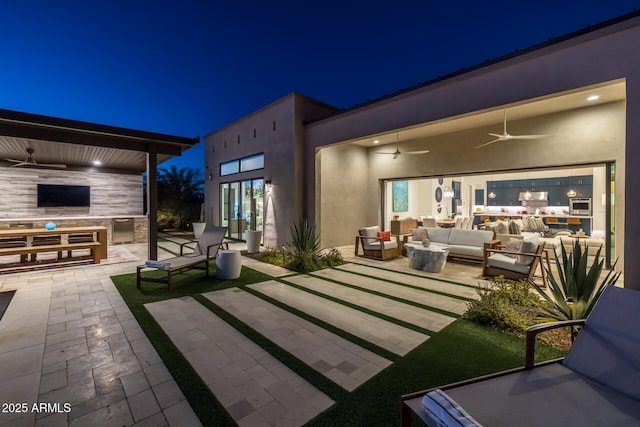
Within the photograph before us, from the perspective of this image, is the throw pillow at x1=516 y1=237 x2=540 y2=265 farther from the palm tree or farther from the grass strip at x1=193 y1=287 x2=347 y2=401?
the palm tree

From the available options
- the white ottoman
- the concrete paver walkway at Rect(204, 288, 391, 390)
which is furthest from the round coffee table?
the white ottoman

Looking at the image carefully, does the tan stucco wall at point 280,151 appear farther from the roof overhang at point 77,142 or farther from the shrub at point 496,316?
the shrub at point 496,316

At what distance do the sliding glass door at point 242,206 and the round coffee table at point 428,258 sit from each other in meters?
5.77

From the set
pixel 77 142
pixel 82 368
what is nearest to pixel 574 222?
pixel 82 368

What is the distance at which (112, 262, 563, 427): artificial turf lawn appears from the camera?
1.99m

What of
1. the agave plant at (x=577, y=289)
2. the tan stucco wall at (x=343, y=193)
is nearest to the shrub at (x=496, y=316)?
the agave plant at (x=577, y=289)

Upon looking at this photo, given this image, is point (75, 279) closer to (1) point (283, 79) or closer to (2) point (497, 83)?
(2) point (497, 83)

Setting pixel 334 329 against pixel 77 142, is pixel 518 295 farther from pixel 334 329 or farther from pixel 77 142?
pixel 77 142

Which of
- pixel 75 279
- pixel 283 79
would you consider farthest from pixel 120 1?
pixel 283 79

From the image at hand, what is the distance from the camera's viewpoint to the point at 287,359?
107 inches

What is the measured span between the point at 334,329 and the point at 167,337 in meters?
1.89

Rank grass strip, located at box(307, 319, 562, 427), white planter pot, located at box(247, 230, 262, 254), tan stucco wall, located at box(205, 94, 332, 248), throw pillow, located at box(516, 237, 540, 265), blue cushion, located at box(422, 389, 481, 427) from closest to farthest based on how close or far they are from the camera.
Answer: blue cushion, located at box(422, 389, 481, 427)
grass strip, located at box(307, 319, 562, 427)
throw pillow, located at box(516, 237, 540, 265)
white planter pot, located at box(247, 230, 262, 254)
tan stucco wall, located at box(205, 94, 332, 248)

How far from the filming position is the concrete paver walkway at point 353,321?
122 inches

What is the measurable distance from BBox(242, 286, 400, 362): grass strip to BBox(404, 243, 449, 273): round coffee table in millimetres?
3653
